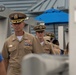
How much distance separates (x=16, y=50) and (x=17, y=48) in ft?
0.10

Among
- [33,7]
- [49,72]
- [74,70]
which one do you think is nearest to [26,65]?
[49,72]

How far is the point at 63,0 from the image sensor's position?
63.5ft

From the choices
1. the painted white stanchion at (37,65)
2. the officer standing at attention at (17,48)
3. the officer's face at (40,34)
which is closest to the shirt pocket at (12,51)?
the officer standing at attention at (17,48)

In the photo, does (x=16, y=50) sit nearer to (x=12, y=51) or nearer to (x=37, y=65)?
(x=12, y=51)

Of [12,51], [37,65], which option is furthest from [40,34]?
[37,65]

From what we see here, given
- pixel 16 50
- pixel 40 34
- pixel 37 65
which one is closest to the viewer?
pixel 37 65

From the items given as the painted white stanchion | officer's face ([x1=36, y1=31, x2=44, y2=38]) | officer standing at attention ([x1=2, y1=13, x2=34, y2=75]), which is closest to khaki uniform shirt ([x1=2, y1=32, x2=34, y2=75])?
officer standing at attention ([x1=2, y1=13, x2=34, y2=75])

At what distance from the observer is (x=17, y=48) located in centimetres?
488

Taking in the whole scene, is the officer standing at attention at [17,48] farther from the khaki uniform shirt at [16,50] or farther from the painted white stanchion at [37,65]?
the painted white stanchion at [37,65]

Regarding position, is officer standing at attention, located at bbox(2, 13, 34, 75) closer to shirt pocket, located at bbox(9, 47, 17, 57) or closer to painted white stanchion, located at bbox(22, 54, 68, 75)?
shirt pocket, located at bbox(9, 47, 17, 57)

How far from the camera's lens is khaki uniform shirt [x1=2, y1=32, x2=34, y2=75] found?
15.8 feet

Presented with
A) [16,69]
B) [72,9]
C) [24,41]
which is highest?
[72,9]

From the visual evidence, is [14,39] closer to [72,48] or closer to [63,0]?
[72,48]

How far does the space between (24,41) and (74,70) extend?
382cm
